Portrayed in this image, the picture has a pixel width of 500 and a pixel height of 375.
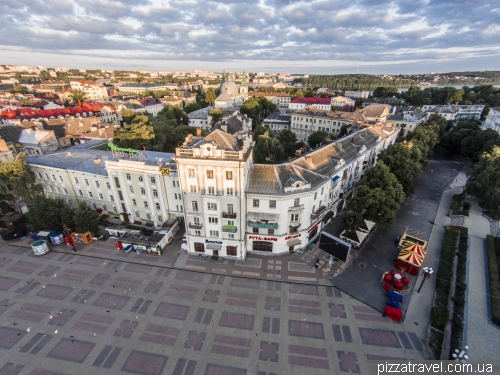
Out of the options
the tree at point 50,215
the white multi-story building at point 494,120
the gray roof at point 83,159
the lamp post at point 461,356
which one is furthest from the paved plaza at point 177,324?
the white multi-story building at point 494,120

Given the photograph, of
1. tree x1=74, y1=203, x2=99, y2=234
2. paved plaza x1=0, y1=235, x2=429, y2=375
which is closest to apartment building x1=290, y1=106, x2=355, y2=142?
paved plaza x1=0, y1=235, x2=429, y2=375

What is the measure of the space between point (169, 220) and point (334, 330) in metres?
36.9

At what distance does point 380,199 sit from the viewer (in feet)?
145

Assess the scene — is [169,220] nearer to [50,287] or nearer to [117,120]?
[50,287]

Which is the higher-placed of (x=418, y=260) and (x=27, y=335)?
(x=418, y=260)

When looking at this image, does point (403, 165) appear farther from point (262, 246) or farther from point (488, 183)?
point (262, 246)

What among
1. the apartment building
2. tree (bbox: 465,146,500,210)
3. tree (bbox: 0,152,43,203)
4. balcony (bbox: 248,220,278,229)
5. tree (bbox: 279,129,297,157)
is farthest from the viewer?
the apartment building

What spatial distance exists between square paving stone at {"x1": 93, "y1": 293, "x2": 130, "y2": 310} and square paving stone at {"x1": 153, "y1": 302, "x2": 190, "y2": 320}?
568 centimetres

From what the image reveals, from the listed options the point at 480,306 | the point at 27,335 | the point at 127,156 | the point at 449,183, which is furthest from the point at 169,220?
the point at 449,183

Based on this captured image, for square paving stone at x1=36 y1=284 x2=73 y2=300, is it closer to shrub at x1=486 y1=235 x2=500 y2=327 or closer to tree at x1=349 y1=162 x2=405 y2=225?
tree at x1=349 y1=162 x2=405 y2=225

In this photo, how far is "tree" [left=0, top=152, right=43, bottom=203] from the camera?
5006 centimetres

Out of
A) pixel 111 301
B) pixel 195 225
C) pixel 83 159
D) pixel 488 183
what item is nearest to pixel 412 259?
pixel 488 183

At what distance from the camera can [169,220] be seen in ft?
173

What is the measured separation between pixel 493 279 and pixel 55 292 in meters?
69.7
